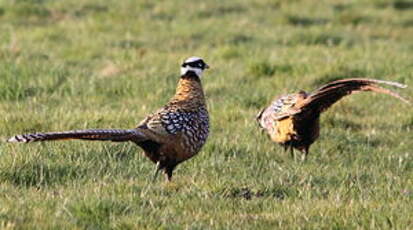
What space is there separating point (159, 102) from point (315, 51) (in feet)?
12.4

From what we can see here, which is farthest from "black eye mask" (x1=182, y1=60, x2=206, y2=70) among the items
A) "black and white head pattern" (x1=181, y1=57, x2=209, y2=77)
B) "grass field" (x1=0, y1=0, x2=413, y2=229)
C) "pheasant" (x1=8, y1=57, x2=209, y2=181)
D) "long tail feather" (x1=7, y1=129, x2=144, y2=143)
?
"long tail feather" (x1=7, y1=129, x2=144, y2=143)

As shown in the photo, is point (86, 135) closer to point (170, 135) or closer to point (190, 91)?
point (170, 135)

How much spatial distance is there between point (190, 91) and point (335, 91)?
1061mm

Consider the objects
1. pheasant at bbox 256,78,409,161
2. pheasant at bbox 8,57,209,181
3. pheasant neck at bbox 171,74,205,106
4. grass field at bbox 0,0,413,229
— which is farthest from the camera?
pheasant at bbox 256,78,409,161

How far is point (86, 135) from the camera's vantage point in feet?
18.6

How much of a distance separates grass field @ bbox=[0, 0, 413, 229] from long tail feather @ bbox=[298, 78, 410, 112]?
1.53ft

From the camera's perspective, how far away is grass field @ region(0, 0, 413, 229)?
5.53 m

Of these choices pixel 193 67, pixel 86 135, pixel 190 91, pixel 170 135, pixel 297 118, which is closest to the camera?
pixel 86 135

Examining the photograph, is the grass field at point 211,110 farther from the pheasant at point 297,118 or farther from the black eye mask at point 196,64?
the black eye mask at point 196,64

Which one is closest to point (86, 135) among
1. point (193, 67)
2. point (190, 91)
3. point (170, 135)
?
point (170, 135)

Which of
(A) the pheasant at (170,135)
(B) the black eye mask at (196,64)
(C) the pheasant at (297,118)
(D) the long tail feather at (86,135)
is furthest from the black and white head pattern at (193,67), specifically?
(D) the long tail feather at (86,135)

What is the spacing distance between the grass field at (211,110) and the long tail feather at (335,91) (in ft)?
1.53

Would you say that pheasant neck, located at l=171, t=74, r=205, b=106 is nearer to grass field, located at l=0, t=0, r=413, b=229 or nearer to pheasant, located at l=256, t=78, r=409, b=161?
grass field, located at l=0, t=0, r=413, b=229

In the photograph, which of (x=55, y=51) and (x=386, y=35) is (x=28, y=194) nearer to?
(x=55, y=51)
